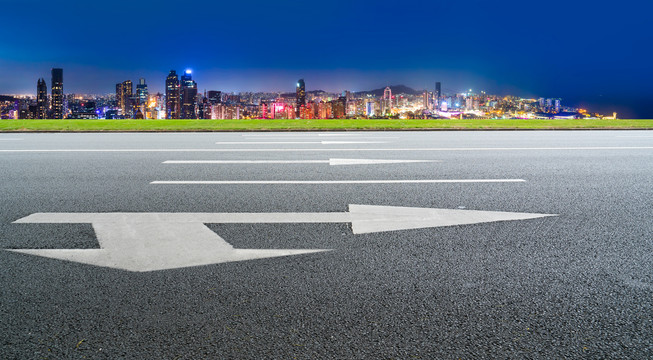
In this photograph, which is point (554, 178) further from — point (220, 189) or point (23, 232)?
point (23, 232)

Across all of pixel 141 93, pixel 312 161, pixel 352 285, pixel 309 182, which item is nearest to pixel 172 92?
pixel 141 93

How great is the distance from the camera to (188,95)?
389 feet

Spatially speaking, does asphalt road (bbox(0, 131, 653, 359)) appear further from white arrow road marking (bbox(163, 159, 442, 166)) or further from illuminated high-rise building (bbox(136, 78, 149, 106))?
illuminated high-rise building (bbox(136, 78, 149, 106))


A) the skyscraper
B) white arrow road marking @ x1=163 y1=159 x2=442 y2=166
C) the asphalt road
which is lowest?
the asphalt road

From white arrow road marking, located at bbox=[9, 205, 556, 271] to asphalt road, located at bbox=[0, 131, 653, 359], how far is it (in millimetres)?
153

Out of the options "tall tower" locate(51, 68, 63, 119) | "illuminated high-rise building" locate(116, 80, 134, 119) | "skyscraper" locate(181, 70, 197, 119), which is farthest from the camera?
"illuminated high-rise building" locate(116, 80, 134, 119)

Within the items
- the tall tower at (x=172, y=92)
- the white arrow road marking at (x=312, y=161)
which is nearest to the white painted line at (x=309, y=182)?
the white arrow road marking at (x=312, y=161)

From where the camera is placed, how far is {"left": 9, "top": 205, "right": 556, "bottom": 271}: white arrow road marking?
3.91m

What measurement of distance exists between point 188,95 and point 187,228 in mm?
120076

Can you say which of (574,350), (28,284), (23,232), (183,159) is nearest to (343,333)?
(574,350)

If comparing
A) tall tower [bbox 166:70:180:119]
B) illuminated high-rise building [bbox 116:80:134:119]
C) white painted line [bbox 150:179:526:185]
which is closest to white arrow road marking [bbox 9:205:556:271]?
white painted line [bbox 150:179:526:185]

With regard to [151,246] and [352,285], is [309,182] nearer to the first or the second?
[151,246]

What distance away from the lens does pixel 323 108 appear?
171 feet

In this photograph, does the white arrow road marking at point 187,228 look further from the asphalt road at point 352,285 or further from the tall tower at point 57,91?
the tall tower at point 57,91
